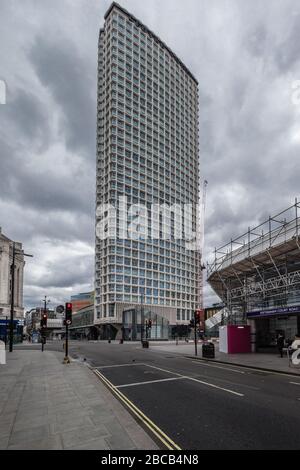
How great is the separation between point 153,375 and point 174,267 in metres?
117

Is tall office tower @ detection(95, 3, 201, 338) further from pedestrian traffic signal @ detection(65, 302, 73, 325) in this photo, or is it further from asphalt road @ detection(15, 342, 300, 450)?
asphalt road @ detection(15, 342, 300, 450)

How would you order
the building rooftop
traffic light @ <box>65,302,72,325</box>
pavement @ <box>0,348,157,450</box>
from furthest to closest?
the building rooftop
traffic light @ <box>65,302,72,325</box>
pavement @ <box>0,348,157,450</box>

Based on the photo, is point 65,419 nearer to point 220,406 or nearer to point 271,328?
point 220,406

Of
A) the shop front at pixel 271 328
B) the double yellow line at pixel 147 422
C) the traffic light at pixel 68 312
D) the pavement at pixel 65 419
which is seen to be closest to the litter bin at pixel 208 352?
the shop front at pixel 271 328

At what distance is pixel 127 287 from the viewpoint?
368ft

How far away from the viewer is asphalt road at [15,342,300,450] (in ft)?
24.7

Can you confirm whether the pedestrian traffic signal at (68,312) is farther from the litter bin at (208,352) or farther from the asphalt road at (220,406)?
the litter bin at (208,352)

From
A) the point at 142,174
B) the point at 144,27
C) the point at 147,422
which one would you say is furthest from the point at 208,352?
the point at 144,27

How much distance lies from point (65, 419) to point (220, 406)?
4275 millimetres

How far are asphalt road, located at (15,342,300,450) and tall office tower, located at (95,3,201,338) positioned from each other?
3290 inches

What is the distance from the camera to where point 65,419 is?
29.6 feet

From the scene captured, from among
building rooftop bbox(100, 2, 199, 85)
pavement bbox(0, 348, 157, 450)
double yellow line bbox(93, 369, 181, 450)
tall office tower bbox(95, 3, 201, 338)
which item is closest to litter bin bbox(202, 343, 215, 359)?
pavement bbox(0, 348, 157, 450)

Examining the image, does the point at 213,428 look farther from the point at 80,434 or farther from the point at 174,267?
the point at 174,267

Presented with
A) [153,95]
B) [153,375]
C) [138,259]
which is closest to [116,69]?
[153,95]
